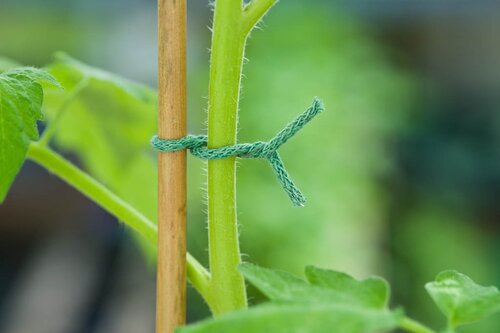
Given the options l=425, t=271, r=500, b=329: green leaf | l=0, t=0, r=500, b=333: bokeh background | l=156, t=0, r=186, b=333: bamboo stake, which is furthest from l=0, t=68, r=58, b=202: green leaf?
l=0, t=0, r=500, b=333: bokeh background

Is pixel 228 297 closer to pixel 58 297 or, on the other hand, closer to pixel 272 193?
pixel 272 193

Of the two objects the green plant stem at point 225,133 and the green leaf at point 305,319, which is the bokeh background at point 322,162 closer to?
the green plant stem at point 225,133

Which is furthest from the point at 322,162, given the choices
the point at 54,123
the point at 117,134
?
the point at 54,123

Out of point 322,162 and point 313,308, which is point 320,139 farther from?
point 313,308

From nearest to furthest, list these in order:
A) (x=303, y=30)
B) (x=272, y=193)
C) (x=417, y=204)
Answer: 1. (x=272, y=193)
2. (x=303, y=30)
3. (x=417, y=204)

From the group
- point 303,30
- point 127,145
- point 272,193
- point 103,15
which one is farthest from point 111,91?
point 103,15

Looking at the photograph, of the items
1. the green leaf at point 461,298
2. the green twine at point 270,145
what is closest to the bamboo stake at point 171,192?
the green twine at point 270,145
